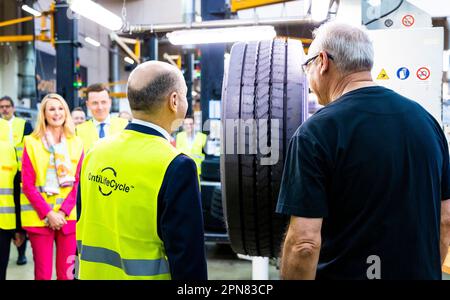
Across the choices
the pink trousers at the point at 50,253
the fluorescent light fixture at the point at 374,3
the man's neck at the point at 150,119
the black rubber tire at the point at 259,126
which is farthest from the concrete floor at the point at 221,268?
the man's neck at the point at 150,119

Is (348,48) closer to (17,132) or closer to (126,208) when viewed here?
(126,208)

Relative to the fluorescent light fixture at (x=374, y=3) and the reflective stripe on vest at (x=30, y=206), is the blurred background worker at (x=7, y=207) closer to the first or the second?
the reflective stripe on vest at (x=30, y=206)

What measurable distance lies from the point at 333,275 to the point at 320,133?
39cm

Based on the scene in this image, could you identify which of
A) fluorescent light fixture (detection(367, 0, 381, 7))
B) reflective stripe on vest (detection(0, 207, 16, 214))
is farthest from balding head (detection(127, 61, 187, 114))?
reflective stripe on vest (detection(0, 207, 16, 214))

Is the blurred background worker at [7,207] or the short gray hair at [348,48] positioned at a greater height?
the short gray hair at [348,48]

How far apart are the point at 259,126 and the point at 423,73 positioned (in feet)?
3.67

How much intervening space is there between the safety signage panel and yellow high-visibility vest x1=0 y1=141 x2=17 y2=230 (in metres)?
2.75

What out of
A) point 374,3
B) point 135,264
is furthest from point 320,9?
point 135,264

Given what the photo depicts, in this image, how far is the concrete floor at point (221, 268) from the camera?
3.93 meters

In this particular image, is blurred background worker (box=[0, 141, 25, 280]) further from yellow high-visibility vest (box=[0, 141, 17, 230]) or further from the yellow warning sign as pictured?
the yellow warning sign

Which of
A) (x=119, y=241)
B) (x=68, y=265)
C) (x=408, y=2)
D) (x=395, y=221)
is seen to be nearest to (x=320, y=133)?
(x=395, y=221)

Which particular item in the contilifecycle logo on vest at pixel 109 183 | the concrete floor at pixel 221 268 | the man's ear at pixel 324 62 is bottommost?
the concrete floor at pixel 221 268

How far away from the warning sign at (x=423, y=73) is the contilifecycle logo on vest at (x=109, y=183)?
165 centimetres

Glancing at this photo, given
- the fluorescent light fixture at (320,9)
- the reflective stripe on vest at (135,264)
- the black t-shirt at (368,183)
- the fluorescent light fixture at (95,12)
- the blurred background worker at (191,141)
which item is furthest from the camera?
the blurred background worker at (191,141)
